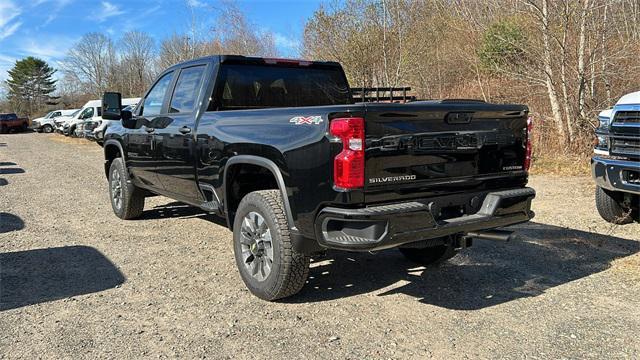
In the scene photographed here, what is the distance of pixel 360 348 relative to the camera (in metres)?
3.38

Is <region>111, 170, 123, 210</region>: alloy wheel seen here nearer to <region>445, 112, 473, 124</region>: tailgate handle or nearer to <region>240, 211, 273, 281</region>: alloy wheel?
<region>240, 211, 273, 281</region>: alloy wheel

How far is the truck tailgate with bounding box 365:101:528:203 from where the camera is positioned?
3420 millimetres

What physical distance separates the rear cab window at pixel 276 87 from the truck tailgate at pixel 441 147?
2.06 meters

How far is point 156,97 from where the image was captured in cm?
623

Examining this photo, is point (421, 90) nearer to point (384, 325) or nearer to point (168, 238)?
point (168, 238)

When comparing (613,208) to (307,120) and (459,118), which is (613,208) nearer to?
(459,118)

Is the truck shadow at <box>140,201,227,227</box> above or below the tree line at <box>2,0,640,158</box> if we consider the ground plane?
below

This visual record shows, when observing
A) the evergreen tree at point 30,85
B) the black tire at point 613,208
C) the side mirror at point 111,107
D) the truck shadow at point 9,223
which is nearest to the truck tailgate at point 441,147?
the black tire at point 613,208

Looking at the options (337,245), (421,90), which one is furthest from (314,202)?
(421,90)

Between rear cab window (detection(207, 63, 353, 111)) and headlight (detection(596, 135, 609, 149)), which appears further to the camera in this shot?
headlight (detection(596, 135, 609, 149))

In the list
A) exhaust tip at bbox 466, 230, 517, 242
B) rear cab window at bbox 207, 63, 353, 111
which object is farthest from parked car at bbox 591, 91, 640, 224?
rear cab window at bbox 207, 63, 353, 111

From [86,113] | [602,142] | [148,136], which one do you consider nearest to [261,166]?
[148,136]

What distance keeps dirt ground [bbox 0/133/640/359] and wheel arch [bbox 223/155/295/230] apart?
2.25 feet

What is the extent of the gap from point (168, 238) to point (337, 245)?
3384mm
